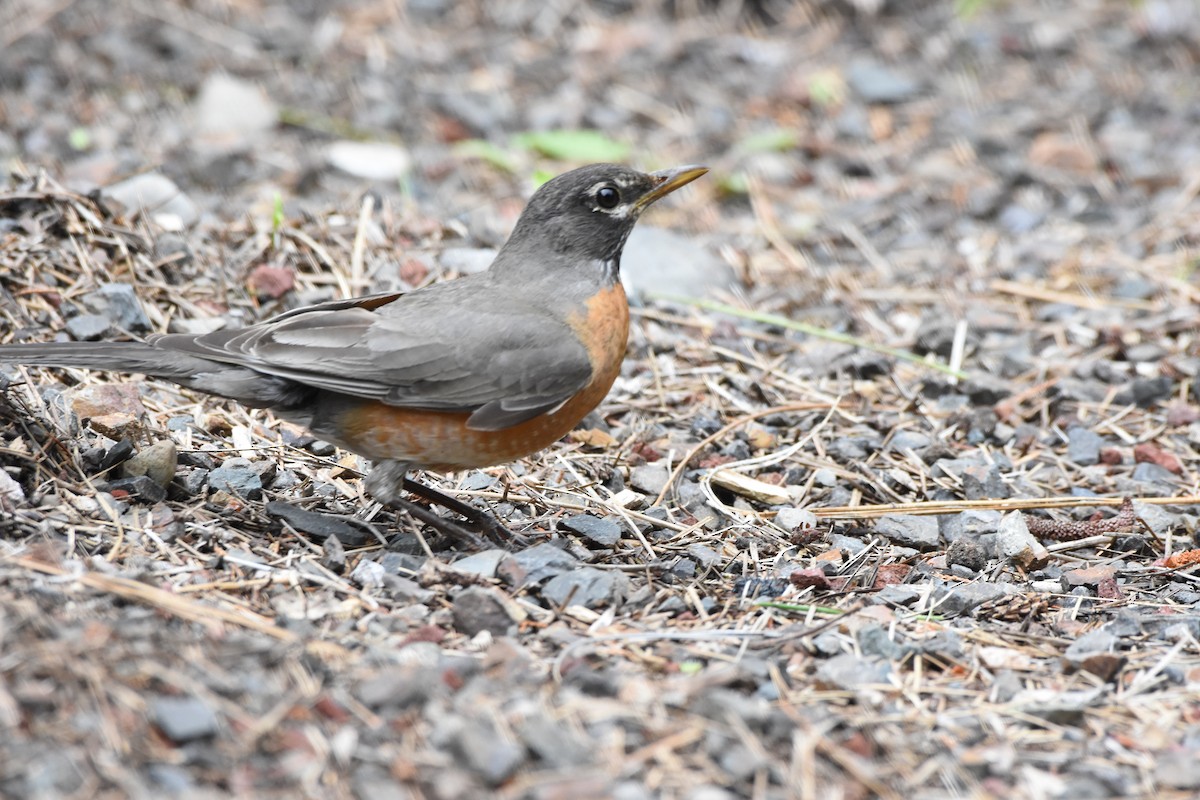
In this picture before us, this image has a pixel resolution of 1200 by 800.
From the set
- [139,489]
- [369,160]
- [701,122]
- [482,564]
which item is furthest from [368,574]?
[701,122]

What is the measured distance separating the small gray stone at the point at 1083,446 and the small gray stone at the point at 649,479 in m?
1.94

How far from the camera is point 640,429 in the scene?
20.7 ft

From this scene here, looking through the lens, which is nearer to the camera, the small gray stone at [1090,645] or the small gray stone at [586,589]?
the small gray stone at [1090,645]

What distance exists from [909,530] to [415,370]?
2083 mm

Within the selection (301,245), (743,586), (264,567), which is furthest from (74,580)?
(301,245)

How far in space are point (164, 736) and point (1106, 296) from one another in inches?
245

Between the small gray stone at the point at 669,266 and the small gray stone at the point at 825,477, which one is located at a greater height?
the small gray stone at the point at 669,266

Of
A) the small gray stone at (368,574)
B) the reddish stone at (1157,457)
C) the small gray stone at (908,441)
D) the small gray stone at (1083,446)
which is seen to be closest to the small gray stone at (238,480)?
the small gray stone at (368,574)

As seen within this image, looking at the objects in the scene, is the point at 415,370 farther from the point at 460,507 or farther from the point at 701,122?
the point at 701,122

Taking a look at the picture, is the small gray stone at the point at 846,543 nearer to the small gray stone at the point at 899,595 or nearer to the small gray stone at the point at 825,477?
the small gray stone at the point at 899,595

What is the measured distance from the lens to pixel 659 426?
20.9ft

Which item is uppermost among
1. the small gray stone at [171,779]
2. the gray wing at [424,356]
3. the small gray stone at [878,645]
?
the gray wing at [424,356]

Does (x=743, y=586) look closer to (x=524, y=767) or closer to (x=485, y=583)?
(x=485, y=583)

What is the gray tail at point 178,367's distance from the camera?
15.5 feet
